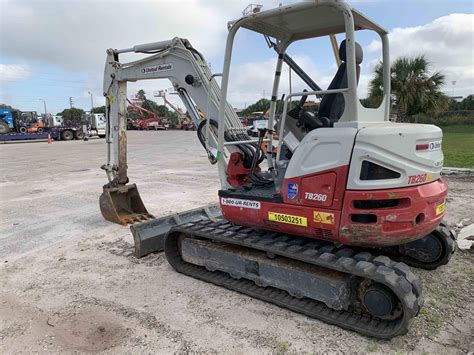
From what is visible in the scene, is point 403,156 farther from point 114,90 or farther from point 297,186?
point 114,90

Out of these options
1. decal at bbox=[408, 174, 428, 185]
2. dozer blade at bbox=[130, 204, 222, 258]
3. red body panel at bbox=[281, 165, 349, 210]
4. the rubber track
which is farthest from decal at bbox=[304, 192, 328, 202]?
dozer blade at bbox=[130, 204, 222, 258]

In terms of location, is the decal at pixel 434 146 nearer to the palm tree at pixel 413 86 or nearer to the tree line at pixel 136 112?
the palm tree at pixel 413 86

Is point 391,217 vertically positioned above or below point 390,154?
below

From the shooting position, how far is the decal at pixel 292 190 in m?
3.58

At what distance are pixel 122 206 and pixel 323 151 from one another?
4.34 meters

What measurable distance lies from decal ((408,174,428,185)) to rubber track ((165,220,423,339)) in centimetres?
68

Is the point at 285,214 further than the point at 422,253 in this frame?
No

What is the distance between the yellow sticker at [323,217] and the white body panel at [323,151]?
36cm

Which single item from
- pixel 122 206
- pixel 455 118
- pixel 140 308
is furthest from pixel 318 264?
pixel 455 118

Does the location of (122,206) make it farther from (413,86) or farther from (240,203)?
(413,86)

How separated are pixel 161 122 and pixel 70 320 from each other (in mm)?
50721

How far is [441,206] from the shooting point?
11.8 feet

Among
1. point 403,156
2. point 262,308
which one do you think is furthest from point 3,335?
point 403,156

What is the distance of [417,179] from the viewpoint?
327 cm
